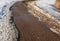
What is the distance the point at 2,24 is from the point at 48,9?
1.95 ft

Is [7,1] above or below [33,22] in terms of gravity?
below

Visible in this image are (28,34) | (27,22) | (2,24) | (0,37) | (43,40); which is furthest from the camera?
(2,24)

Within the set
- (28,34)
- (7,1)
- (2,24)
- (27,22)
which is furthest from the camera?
(7,1)

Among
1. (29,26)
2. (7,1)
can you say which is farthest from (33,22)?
(7,1)

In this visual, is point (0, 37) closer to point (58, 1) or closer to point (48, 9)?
point (48, 9)

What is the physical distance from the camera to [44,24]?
35.4 inches

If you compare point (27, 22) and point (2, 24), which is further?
point (2, 24)

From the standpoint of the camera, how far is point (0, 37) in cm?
126

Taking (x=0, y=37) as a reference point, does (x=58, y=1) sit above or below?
above

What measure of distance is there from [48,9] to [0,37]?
0.56 metres

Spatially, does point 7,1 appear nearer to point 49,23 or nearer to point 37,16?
point 37,16

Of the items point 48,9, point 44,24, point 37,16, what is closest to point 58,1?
point 48,9

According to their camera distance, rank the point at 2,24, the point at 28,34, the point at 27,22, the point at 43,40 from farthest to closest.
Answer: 1. the point at 2,24
2. the point at 27,22
3. the point at 28,34
4. the point at 43,40

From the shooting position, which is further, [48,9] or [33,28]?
[48,9]
